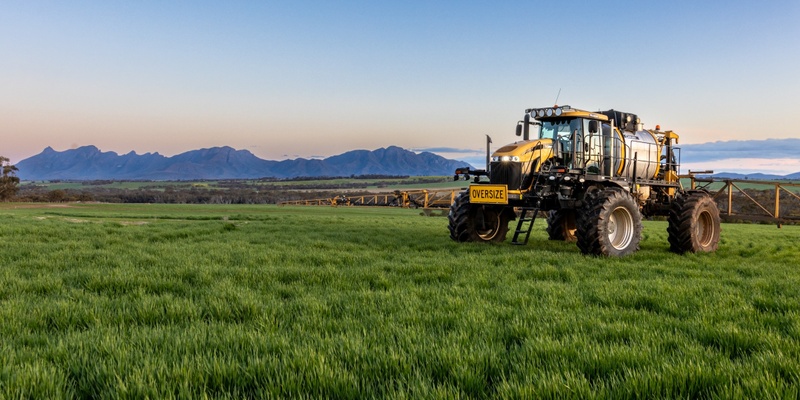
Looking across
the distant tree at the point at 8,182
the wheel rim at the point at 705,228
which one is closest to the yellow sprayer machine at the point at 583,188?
the wheel rim at the point at 705,228

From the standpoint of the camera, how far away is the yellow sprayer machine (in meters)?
11.7

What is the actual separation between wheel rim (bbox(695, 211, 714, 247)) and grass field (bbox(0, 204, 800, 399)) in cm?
472

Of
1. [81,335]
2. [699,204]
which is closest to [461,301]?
[81,335]

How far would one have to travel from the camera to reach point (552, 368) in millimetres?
3713

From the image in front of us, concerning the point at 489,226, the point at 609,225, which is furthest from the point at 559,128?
the point at 489,226

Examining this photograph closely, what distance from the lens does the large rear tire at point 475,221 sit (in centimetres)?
1332

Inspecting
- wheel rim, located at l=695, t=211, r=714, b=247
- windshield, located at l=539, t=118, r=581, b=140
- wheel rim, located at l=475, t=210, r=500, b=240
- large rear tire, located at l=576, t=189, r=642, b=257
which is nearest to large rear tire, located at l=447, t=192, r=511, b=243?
wheel rim, located at l=475, t=210, r=500, b=240

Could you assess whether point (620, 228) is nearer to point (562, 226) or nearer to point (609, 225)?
point (609, 225)

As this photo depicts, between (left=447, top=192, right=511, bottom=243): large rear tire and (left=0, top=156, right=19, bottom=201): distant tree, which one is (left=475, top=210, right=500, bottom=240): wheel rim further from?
(left=0, top=156, right=19, bottom=201): distant tree

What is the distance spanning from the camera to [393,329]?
474cm

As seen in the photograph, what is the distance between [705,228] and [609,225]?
4112mm

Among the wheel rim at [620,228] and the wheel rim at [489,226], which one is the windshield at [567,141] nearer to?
the wheel rim at [620,228]

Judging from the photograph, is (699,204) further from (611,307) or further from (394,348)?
(394,348)

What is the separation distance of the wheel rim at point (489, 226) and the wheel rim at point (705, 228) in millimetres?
5473
